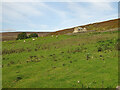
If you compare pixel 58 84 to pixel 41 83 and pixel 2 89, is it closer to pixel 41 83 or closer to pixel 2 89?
pixel 41 83

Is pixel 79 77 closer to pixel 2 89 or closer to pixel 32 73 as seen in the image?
pixel 32 73

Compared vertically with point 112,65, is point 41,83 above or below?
below

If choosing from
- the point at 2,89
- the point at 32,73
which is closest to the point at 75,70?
the point at 32,73

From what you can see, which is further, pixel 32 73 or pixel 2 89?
pixel 32 73

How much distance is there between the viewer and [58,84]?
430 inches

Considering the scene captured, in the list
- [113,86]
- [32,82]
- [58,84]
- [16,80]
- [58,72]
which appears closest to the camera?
[113,86]

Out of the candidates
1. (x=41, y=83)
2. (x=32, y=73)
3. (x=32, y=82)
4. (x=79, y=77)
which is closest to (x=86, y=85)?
(x=79, y=77)

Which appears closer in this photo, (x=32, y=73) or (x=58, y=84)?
(x=58, y=84)

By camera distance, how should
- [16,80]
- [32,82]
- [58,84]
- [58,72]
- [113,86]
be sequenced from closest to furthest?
1. [113,86]
2. [58,84]
3. [32,82]
4. [16,80]
5. [58,72]

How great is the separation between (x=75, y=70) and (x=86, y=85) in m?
3.94

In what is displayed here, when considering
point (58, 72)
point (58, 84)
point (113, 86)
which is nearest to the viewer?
point (113, 86)

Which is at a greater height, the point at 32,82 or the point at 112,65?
the point at 112,65

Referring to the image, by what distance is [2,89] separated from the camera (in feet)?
36.5

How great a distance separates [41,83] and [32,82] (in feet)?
3.15
